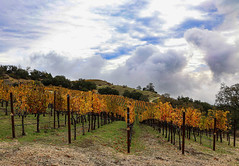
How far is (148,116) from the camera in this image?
42.8 metres

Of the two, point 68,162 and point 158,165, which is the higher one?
point 68,162

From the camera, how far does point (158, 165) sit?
42.1 feet

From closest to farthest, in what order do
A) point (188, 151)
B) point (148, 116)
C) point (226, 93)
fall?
point (188, 151) < point (148, 116) < point (226, 93)

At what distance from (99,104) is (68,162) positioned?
17.2m

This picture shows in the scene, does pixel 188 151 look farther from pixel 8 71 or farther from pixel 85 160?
pixel 8 71

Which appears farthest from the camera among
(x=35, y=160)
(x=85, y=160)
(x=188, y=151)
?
(x=188, y=151)

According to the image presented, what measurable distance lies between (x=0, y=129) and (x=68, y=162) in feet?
51.9

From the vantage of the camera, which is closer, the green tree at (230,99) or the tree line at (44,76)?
the green tree at (230,99)

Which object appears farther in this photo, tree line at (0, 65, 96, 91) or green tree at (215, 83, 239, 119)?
tree line at (0, 65, 96, 91)

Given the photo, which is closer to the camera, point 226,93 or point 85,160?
point 85,160

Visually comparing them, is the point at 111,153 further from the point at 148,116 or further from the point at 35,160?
the point at 148,116

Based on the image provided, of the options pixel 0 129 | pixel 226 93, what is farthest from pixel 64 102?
pixel 226 93

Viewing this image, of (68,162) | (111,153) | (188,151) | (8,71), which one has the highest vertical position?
(8,71)

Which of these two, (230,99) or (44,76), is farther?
(44,76)
